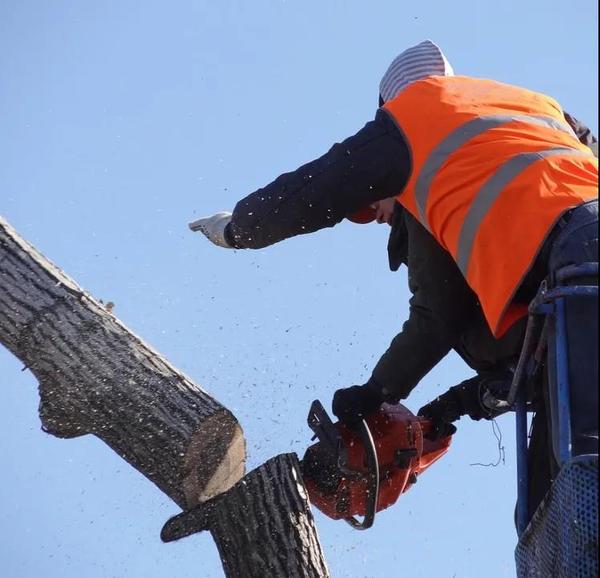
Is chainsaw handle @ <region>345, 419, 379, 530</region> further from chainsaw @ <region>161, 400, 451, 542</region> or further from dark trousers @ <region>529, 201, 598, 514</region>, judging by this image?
dark trousers @ <region>529, 201, 598, 514</region>

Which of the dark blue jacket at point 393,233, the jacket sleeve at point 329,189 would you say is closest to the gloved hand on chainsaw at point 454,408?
the dark blue jacket at point 393,233

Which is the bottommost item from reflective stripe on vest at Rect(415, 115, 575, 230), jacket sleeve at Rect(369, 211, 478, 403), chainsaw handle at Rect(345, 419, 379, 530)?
chainsaw handle at Rect(345, 419, 379, 530)

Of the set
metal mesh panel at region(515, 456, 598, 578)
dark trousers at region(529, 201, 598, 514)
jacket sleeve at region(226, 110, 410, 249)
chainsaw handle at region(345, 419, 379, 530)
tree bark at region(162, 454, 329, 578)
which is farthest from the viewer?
chainsaw handle at region(345, 419, 379, 530)

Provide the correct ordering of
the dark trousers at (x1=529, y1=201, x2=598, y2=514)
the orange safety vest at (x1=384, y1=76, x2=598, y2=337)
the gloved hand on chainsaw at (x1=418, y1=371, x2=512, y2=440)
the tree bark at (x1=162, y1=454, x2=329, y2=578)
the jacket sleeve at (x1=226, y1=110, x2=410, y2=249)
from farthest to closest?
1. the gloved hand on chainsaw at (x1=418, y1=371, x2=512, y2=440)
2. the tree bark at (x1=162, y1=454, x2=329, y2=578)
3. the jacket sleeve at (x1=226, y1=110, x2=410, y2=249)
4. the orange safety vest at (x1=384, y1=76, x2=598, y2=337)
5. the dark trousers at (x1=529, y1=201, x2=598, y2=514)

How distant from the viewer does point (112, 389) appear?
12.8ft

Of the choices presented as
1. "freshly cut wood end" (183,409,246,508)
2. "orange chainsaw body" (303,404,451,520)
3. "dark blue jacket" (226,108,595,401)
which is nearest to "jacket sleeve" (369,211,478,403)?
"dark blue jacket" (226,108,595,401)

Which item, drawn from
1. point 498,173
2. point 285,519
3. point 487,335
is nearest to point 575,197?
point 498,173

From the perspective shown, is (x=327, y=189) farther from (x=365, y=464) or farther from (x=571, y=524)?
(x=571, y=524)

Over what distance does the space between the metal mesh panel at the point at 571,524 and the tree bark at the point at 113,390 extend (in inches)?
61.9

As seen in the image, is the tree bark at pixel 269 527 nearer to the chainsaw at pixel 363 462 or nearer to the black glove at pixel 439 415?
the chainsaw at pixel 363 462

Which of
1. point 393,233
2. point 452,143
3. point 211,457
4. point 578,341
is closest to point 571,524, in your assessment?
point 578,341

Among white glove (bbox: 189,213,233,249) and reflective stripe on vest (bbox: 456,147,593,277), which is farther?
white glove (bbox: 189,213,233,249)

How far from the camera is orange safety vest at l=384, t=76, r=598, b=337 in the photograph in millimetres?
2816

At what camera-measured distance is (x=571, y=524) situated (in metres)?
2.37
